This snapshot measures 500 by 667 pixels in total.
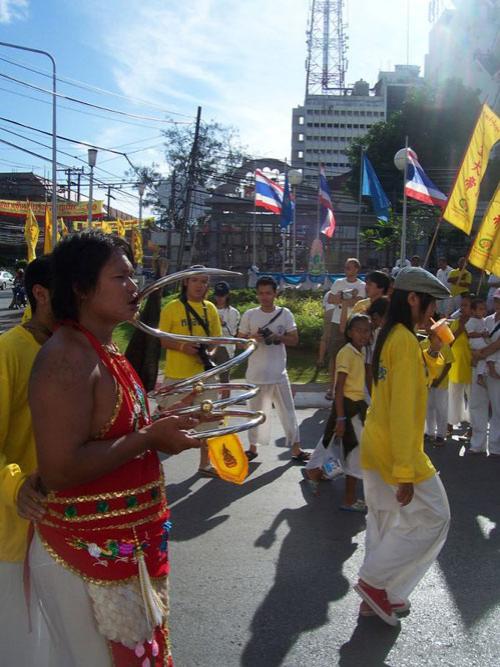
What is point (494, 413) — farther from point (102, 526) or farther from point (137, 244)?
point (137, 244)

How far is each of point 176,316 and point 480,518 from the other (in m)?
3.10

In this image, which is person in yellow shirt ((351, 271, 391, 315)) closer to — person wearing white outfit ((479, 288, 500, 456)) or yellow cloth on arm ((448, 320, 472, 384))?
person wearing white outfit ((479, 288, 500, 456))

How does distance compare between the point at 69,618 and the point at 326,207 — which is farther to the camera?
the point at 326,207

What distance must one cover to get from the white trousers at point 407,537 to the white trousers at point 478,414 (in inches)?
165

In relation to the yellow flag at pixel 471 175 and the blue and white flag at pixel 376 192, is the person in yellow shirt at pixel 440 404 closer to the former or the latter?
the yellow flag at pixel 471 175

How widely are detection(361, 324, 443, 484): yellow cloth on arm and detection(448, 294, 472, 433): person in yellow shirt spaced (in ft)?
16.5

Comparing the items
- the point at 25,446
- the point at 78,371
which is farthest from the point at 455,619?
the point at 78,371

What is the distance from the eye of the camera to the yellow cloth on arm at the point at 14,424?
247 centimetres

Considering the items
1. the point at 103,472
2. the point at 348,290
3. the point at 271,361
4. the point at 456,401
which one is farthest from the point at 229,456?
the point at 348,290

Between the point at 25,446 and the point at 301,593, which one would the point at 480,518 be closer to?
the point at 301,593

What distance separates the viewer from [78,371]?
6.40 ft

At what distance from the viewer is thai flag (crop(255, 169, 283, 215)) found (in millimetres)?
23312

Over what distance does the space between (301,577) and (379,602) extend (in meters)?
0.73

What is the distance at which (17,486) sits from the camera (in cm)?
227
